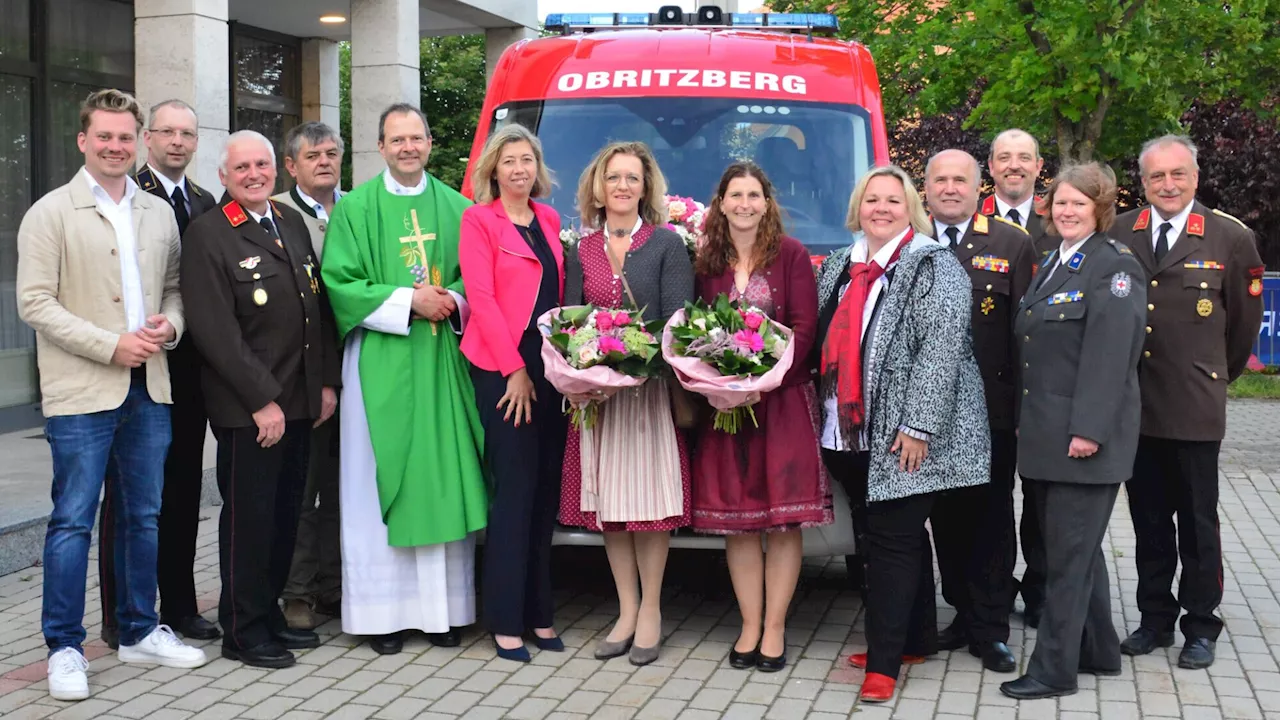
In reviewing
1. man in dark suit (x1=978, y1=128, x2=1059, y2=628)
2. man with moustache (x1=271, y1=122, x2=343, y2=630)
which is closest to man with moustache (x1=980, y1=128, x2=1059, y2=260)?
man in dark suit (x1=978, y1=128, x2=1059, y2=628)

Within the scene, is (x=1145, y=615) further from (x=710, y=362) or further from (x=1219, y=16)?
(x=1219, y=16)

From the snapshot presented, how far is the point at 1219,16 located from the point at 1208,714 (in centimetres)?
1062

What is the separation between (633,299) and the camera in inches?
210

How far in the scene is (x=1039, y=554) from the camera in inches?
234

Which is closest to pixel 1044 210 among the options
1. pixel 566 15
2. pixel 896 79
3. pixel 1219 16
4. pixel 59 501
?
pixel 566 15

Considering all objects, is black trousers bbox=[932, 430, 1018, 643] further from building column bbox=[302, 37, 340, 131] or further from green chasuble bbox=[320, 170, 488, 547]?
building column bbox=[302, 37, 340, 131]

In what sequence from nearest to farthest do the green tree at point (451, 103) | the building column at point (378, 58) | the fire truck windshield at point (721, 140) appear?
the fire truck windshield at point (721, 140), the building column at point (378, 58), the green tree at point (451, 103)

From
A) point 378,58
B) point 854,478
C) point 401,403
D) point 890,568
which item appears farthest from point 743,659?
point 378,58

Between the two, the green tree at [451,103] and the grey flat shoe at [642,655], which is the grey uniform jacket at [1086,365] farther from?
the green tree at [451,103]

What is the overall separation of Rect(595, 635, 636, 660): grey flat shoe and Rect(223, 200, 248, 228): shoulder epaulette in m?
2.20

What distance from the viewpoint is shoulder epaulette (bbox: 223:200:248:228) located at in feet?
17.6

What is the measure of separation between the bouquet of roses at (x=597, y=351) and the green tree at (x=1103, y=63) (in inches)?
357

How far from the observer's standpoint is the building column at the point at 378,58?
43.8 ft

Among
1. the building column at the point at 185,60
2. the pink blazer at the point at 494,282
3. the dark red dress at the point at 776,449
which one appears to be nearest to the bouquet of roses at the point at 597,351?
the pink blazer at the point at 494,282
